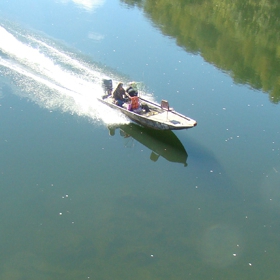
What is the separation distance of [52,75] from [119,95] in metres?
3.92

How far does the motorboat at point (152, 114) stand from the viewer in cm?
1452

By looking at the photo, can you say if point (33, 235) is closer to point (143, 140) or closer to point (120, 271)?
point (120, 271)

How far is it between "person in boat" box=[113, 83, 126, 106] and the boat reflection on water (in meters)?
0.96

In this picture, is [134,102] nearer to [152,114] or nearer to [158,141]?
[152,114]

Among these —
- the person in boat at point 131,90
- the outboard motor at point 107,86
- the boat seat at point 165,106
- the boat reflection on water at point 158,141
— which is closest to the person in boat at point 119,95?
the person in boat at point 131,90

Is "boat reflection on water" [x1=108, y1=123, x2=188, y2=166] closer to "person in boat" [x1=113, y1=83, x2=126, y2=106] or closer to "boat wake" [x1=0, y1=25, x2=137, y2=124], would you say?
"boat wake" [x1=0, y1=25, x2=137, y2=124]

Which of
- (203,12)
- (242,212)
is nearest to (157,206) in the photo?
(242,212)

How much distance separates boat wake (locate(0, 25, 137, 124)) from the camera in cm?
1661

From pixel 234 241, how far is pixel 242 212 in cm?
124

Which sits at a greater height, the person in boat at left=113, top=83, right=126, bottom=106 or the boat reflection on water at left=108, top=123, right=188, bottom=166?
the person in boat at left=113, top=83, right=126, bottom=106

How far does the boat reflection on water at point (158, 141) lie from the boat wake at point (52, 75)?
0.54m

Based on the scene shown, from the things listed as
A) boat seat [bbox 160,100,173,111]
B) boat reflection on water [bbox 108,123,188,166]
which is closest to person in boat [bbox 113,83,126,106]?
boat reflection on water [bbox 108,123,188,166]

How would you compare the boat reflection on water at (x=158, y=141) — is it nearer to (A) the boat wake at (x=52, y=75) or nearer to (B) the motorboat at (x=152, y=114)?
(B) the motorboat at (x=152, y=114)

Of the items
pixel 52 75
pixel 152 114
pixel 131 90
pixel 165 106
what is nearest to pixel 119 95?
pixel 131 90
